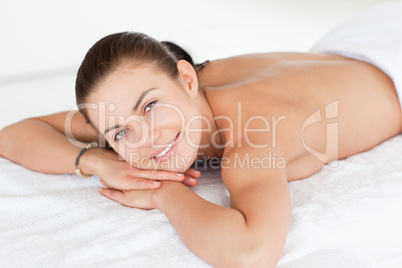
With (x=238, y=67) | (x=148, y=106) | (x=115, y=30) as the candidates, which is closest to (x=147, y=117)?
(x=148, y=106)

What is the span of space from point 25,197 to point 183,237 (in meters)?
0.46

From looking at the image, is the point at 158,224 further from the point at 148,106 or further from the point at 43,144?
the point at 43,144

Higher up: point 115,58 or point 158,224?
point 115,58

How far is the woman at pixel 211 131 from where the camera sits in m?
0.97

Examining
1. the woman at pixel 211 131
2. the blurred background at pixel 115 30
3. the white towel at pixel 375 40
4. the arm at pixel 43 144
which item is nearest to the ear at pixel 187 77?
the woman at pixel 211 131

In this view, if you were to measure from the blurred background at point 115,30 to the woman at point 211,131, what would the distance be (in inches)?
44.5

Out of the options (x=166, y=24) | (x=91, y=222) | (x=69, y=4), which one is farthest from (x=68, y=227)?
(x=166, y=24)

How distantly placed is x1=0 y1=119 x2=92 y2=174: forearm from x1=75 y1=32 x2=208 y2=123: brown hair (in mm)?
180

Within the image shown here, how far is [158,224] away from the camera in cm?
105

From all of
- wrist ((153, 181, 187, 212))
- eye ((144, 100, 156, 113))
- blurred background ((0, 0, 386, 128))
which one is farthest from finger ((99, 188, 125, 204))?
blurred background ((0, 0, 386, 128))

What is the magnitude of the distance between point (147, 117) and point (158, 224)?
0.86 feet

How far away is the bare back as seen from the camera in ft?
4.04

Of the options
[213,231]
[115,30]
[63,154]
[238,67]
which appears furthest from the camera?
[115,30]

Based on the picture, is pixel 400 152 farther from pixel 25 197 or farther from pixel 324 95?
pixel 25 197
